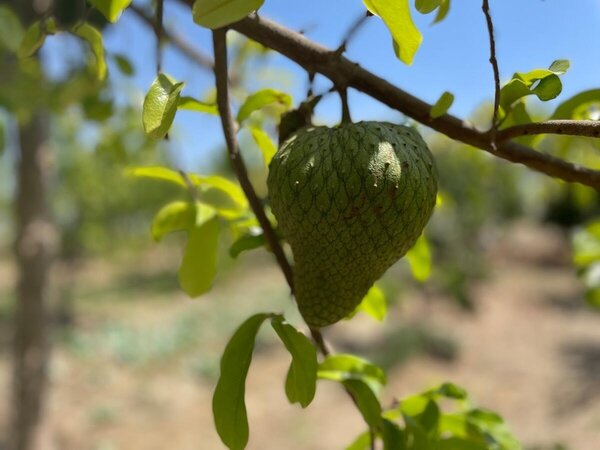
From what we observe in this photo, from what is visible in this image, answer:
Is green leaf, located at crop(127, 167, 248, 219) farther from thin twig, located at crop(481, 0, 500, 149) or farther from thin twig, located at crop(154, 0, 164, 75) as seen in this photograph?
thin twig, located at crop(481, 0, 500, 149)

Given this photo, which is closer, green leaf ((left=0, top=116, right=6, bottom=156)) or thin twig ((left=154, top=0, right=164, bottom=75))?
thin twig ((left=154, top=0, right=164, bottom=75))

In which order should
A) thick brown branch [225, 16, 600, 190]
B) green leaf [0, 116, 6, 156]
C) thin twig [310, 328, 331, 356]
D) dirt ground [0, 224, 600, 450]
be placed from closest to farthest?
thick brown branch [225, 16, 600, 190] → thin twig [310, 328, 331, 356] → green leaf [0, 116, 6, 156] → dirt ground [0, 224, 600, 450]

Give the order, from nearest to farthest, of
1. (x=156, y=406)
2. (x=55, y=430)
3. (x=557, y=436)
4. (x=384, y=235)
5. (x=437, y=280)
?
(x=384, y=235), (x=557, y=436), (x=55, y=430), (x=156, y=406), (x=437, y=280)

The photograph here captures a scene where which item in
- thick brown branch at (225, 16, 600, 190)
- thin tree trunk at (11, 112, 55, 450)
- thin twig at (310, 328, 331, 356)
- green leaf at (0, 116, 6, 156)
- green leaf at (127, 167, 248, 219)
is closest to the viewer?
thick brown branch at (225, 16, 600, 190)

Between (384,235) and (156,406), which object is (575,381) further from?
(384,235)

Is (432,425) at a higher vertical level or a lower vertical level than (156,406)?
lower

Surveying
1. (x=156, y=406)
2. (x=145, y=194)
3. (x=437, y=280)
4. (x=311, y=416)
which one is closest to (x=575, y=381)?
(x=311, y=416)

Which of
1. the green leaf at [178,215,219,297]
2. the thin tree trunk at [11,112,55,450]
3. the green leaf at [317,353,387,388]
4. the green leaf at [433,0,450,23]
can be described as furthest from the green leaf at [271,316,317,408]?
the thin tree trunk at [11,112,55,450]
